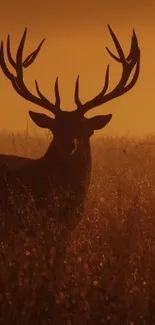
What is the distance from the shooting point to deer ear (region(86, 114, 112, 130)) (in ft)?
23.9

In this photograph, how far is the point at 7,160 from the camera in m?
7.79

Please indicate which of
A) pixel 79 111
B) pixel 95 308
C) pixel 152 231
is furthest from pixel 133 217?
pixel 79 111

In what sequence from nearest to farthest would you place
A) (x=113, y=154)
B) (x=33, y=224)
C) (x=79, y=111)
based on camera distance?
(x=33, y=224), (x=79, y=111), (x=113, y=154)

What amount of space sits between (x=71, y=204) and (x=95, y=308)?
242 cm

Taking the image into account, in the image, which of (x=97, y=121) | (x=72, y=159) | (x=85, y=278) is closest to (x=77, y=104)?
(x=97, y=121)

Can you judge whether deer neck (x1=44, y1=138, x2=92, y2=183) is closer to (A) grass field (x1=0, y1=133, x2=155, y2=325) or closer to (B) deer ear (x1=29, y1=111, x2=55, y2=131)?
(B) deer ear (x1=29, y1=111, x2=55, y2=131)

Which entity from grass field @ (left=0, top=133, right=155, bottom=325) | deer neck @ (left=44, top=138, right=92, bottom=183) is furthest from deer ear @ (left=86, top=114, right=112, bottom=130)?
grass field @ (left=0, top=133, right=155, bottom=325)

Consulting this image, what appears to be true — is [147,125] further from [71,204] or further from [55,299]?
[55,299]

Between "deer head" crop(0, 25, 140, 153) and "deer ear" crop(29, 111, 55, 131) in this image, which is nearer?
"deer head" crop(0, 25, 140, 153)

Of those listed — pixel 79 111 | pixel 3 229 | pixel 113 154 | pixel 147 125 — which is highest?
pixel 79 111

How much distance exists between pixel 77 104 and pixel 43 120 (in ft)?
1.41

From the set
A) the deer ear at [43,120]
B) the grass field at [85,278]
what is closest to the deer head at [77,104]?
the deer ear at [43,120]

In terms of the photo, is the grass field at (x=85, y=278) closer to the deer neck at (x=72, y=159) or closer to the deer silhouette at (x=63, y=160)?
the deer silhouette at (x=63, y=160)

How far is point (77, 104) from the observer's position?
7.19 metres
